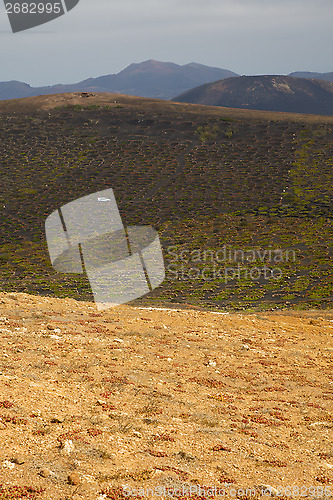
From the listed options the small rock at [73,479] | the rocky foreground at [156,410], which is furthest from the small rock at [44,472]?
the small rock at [73,479]

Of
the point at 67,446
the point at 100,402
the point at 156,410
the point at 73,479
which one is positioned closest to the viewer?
the point at 73,479

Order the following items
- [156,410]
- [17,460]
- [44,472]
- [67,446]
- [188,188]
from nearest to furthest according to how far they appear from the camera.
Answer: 1. [44,472]
2. [17,460]
3. [67,446]
4. [156,410]
5. [188,188]

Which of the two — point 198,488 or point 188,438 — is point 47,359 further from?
point 198,488

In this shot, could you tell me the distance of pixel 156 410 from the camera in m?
12.9

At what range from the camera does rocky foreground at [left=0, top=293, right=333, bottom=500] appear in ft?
31.0

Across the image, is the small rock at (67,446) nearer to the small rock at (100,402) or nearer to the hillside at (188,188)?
the small rock at (100,402)

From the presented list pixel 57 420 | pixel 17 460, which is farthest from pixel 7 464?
pixel 57 420

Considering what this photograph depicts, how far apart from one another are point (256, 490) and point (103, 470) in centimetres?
314

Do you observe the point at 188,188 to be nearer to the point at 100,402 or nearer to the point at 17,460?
the point at 100,402

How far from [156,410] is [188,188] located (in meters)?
63.7

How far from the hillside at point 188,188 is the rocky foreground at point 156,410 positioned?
50.4 ft

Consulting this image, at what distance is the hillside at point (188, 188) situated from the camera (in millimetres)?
41688

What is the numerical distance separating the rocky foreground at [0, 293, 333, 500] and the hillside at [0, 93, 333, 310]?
605 inches

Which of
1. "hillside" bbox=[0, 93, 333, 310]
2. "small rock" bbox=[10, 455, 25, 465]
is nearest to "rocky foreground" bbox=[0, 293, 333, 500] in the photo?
"small rock" bbox=[10, 455, 25, 465]
